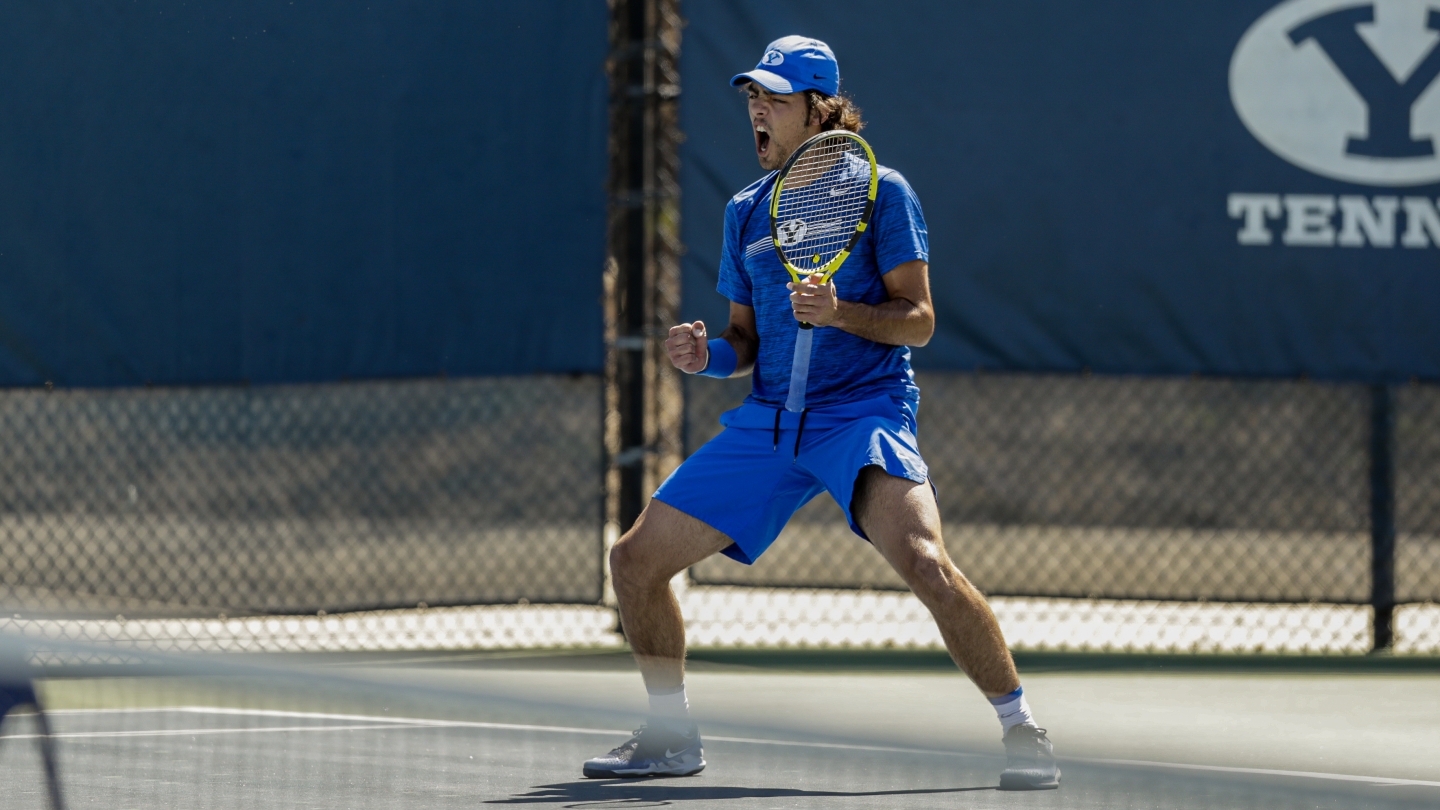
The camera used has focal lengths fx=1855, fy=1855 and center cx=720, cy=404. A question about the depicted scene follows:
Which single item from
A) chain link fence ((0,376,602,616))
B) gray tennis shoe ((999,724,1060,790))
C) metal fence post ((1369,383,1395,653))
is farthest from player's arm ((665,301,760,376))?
metal fence post ((1369,383,1395,653))

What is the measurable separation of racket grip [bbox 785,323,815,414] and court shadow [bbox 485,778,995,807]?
859mm

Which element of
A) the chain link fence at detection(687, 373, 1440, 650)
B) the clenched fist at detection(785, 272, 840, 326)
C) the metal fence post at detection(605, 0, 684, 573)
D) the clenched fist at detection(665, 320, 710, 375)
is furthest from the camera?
the chain link fence at detection(687, 373, 1440, 650)

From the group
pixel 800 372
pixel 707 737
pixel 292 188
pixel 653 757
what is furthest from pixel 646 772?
pixel 292 188

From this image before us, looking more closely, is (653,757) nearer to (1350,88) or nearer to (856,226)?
(856,226)

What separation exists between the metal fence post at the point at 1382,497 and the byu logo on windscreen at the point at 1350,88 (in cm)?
75

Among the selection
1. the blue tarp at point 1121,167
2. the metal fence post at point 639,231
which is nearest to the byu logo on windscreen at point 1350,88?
the blue tarp at point 1121,167

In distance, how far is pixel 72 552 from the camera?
415 inches

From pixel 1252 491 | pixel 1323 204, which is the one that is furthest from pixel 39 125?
pixel 1252 491

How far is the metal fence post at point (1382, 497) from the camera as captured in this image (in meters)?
6.11

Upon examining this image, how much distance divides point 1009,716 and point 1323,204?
2.79 m

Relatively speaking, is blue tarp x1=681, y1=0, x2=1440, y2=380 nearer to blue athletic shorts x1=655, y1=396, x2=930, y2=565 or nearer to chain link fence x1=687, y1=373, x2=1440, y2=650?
chain link fence x1=687, y1=373, x2=1440, y2=650

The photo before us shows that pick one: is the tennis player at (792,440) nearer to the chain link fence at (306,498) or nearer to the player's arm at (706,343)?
the player's arm at (706,343)

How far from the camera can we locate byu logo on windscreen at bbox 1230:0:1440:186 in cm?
603

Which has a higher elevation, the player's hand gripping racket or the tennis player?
the player's hand gripping racket
